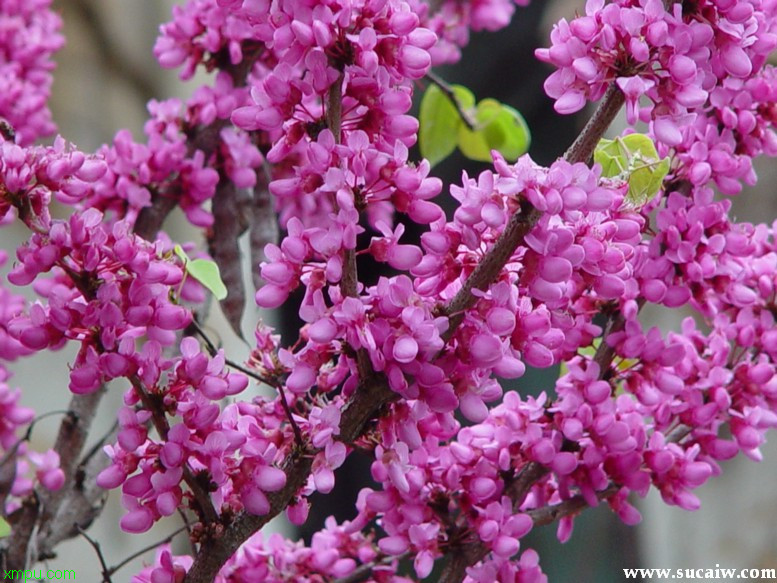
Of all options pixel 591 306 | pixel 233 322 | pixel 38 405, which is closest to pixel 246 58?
pixel 233 322

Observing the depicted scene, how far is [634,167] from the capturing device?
0.42m

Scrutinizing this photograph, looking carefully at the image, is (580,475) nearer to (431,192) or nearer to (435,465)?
(435,465)

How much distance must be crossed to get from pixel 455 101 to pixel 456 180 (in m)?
0.67

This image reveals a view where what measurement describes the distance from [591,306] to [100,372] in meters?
0.24

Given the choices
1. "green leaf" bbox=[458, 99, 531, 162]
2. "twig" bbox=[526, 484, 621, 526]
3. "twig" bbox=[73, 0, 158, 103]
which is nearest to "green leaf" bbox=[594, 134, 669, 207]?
"twig" bbox=[526, 484, 621, 526]

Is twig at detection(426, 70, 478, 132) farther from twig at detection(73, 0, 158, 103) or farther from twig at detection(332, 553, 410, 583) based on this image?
twig at detection(73, 0, 158, 103)

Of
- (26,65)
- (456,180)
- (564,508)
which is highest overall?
(26,65)

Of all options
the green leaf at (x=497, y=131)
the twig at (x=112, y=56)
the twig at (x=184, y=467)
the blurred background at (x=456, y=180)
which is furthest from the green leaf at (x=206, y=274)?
the twig at (x=112, y=56)

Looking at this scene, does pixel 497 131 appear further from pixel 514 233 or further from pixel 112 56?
pixel 112 56

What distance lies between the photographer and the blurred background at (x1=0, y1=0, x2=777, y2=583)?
1281 millimetres

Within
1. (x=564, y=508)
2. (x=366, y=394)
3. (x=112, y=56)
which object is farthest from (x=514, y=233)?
(x=112, y=56)

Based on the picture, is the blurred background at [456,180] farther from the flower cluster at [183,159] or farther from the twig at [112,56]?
the flower cluster at [183,159]

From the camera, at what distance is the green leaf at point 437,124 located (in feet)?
2.34

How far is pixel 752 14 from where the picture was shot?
14.8 inches
